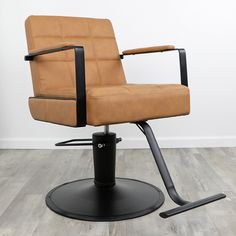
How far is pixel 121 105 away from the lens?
1316 millimetres

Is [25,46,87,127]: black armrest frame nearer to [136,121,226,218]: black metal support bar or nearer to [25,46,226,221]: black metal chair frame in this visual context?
[25,46,226,221]: black metal chair frame

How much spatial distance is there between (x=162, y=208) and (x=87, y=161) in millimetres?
986

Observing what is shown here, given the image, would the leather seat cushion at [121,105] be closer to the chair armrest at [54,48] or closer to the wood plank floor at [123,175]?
the chair armrest at [54,48]

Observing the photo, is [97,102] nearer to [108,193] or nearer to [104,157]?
[104,157]

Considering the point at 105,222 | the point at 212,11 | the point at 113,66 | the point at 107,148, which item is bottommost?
the point at 105,222

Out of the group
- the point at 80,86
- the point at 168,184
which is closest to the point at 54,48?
the point at 80,86

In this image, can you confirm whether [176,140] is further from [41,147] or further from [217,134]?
[41,147]

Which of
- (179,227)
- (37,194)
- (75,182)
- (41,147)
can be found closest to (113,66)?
(75,182)

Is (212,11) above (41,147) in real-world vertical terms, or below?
above

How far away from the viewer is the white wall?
2700mm

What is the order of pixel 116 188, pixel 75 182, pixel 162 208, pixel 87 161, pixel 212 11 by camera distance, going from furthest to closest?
pixel 212 11 → pixel 87 161 → pixel 75 182 → pixel 116 188 → pixel 162 208

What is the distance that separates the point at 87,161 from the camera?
2.44 meters

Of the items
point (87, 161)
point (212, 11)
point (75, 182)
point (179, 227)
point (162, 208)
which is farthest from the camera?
point (212, 11)

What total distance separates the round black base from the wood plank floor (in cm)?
4
